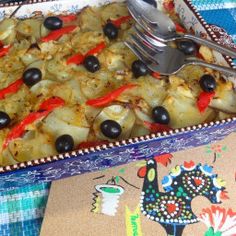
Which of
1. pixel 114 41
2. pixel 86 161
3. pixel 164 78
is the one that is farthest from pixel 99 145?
pixel 114 41

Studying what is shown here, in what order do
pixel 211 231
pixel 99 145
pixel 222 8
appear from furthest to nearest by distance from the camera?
pixel 222 8 < pixel 211 231 < pixel 99 145

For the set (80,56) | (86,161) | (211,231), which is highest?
(80,56)

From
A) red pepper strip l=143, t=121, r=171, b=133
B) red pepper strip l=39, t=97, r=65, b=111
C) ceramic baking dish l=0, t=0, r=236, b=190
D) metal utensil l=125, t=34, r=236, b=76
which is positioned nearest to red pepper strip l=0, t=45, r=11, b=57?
ceramic baking dish l=0, t=0, r=236, b=190

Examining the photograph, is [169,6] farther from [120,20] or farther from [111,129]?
[111,129]

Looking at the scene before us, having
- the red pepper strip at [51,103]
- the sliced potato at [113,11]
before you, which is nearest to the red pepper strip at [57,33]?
the sliced potato at [113,11]

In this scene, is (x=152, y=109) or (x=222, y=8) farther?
(x=222, y=8)

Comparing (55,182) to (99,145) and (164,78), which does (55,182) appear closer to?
(99,145)

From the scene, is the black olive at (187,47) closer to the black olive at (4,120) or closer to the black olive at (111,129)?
the black olive at (111,129)

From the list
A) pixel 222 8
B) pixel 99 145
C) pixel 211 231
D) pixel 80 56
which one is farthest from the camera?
pixel 222 8
